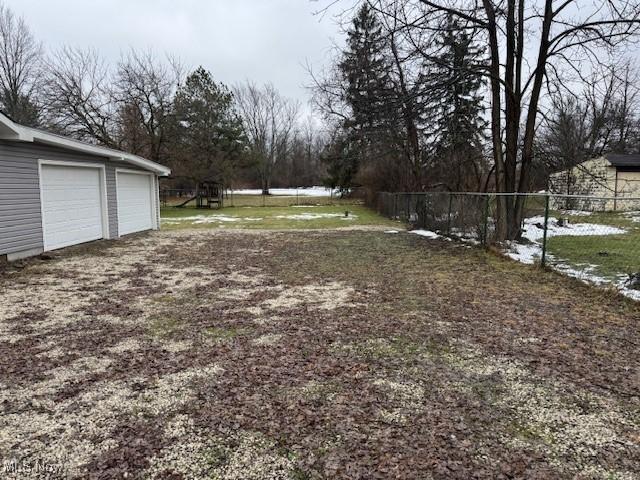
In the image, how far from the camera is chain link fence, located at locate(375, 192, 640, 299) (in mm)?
7055

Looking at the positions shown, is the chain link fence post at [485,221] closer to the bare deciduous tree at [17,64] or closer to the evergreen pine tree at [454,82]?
the evergreen pine tree at [454,82]

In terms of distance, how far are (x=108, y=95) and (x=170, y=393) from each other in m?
26.1

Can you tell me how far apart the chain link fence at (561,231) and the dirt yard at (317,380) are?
1386mm

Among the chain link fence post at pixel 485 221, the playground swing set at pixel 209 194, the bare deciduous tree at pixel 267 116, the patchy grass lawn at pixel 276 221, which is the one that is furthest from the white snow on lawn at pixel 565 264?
the bare deciduous tree at pixel 267 116

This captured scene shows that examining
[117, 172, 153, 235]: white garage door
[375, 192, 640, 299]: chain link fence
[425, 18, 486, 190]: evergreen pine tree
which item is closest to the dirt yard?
[375, 192, 640, 299]: chain link fence

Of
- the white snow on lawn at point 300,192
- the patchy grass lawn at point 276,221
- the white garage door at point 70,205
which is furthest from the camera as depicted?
the white snow on lawn at point 300,192

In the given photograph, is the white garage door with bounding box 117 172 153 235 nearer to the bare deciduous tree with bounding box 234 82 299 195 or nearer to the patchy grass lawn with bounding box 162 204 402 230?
the patchy grass lawn with bounding box 162 204 402 230

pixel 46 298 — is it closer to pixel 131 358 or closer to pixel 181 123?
pixel 131 358

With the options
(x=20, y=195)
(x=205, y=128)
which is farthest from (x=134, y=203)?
(x=205, y=128)

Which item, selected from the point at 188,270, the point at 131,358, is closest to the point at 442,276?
the point at 188,270

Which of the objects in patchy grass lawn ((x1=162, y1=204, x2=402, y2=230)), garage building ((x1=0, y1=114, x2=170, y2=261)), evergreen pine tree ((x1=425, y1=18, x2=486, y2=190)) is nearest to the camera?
garage building ((x1=0, y1=114, x2=170, y2=261))

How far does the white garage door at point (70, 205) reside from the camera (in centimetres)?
880

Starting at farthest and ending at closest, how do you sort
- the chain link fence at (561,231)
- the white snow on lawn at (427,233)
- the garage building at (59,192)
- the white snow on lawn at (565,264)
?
the white snow on lawn at (427,233) → the garage building at (59,192) → the chain link fence at (561,231) → the white snow on lawn at (565,264)

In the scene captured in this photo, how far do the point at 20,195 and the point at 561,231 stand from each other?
13653mm
